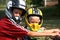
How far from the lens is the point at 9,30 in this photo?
14.5 feet

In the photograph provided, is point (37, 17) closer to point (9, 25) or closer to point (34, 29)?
point (34, 29)

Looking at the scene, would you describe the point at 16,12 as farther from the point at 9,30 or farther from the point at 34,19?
the point at 34,19

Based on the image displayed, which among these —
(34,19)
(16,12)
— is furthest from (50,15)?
(16,12)

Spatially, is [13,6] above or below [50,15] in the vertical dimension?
above

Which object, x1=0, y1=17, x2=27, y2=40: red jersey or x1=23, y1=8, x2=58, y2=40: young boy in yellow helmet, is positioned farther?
x1=23, y1=8, x2=58, y2=40: young boy in yellow helmet

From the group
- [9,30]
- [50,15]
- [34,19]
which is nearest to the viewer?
[9,30]

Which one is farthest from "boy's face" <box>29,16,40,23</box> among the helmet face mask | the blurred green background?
the blurred green background

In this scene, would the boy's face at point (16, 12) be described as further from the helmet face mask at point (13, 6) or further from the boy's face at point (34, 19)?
the boy's face at point (34, 19)

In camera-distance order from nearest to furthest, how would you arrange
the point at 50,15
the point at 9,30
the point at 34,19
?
the point at 9,30, the point at 34,19, the point at 50,15

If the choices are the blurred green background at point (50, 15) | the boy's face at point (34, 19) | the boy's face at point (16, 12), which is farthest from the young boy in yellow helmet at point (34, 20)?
the blurred green background at point (50, 15)

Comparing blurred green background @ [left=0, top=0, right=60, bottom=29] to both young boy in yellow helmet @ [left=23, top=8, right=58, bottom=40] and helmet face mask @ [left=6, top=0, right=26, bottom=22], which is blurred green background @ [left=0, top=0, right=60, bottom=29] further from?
helmet face mask @ [left=6, top=0, right=26, bottom=22]

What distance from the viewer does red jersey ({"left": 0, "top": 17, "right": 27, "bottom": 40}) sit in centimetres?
441

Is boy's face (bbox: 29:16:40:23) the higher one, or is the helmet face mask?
the helmet face mask

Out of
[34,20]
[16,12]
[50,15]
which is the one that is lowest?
[50,15]
